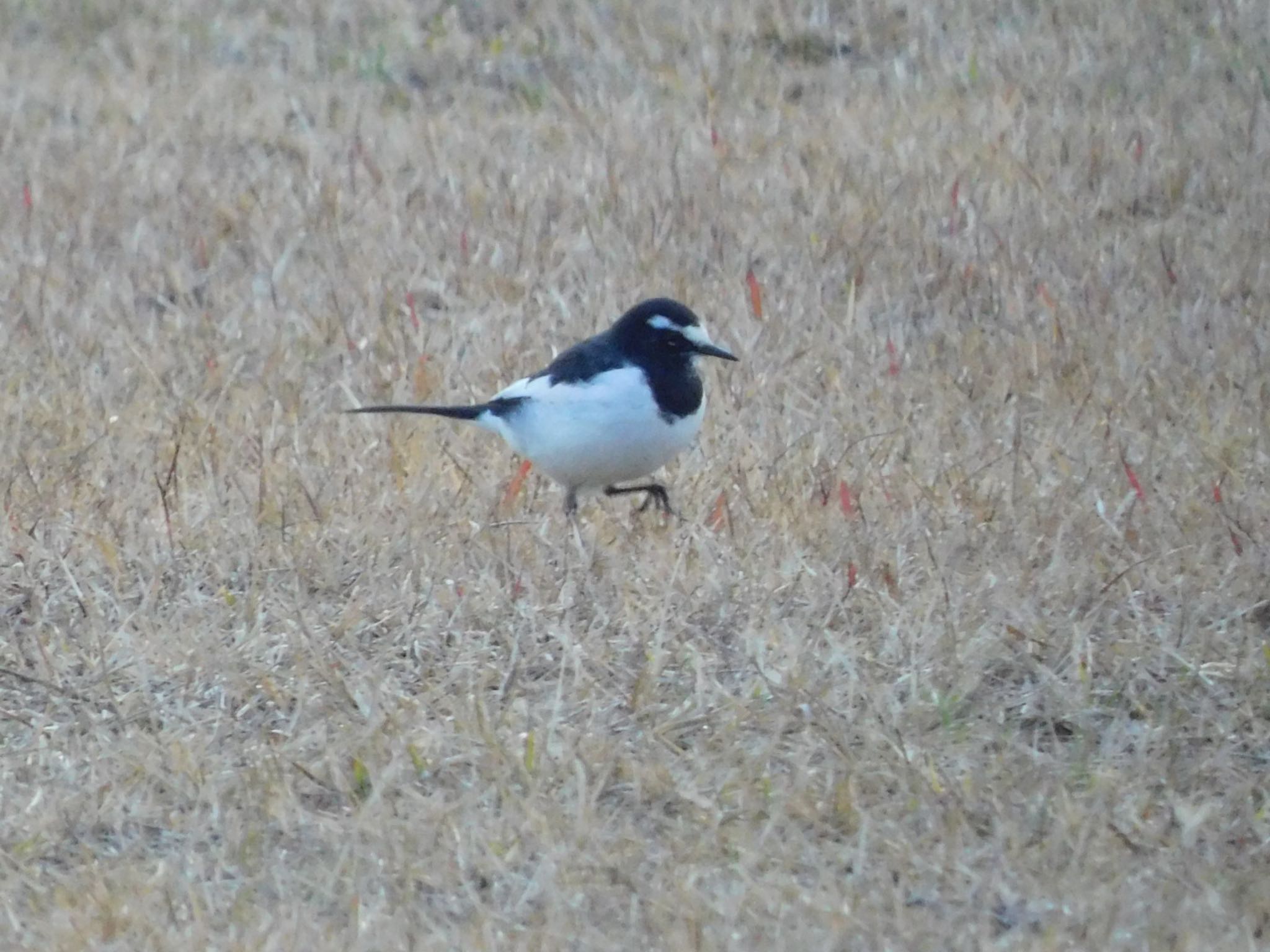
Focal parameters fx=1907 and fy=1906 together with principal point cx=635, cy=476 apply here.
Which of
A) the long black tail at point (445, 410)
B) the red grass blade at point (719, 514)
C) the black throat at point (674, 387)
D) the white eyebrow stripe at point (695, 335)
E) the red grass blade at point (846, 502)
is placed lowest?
the red grass blade at point (719, 514)

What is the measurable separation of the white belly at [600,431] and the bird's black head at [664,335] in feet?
0.45

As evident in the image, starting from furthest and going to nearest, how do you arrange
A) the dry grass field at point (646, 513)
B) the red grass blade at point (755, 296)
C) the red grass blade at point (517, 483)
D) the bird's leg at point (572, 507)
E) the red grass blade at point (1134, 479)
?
1. the red grass blade at point (755, 296)
2. the red grass blade at point (517, 483)
3. the bird's leg at point (572, 507)
4. the red grass blade at point (1134, 479)
5. the dry grass field at point (646, 513)

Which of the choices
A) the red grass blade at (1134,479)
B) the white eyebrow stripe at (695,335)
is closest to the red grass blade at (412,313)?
the white eyebrow stripe at (695,335)

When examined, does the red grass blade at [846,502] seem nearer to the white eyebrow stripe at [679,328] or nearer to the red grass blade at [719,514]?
the red grass blade at [719,514]

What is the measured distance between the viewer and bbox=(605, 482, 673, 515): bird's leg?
5148 millimetres

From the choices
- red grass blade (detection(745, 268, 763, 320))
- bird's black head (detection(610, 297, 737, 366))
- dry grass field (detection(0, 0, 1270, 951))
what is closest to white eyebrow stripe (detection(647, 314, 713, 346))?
bird's black head (detection(610, 297, 737, 366))

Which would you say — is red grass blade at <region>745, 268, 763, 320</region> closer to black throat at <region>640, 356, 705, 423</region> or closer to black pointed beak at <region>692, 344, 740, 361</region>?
black pointed beak at <region>692, 344, 740, 361</region>

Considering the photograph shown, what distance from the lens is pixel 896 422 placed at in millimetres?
5707

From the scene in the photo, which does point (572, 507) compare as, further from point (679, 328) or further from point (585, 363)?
point (679, 328)

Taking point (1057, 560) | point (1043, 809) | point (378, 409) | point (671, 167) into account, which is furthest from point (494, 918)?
point (671, 167)

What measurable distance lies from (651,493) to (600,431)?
383 millimetres

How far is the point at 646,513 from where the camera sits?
5.23 metres

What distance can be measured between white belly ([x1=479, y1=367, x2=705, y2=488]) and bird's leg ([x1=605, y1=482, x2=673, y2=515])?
72 millimetres

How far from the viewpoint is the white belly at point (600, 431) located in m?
4.89
